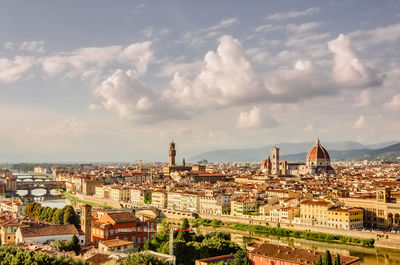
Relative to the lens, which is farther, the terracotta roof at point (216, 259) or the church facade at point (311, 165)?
the church facade at point (311, 165)

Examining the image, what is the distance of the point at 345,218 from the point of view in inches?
1332

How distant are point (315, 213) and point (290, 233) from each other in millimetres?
2670

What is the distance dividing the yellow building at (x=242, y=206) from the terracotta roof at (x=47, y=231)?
20.7 metres

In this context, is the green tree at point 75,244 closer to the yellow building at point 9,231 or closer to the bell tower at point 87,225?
the bell tower at point 87,225

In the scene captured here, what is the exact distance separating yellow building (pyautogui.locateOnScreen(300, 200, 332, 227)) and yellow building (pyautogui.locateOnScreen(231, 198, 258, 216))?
19.4 feet

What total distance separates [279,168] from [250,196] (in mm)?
49366

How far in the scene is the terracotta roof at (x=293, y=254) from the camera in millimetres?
21086

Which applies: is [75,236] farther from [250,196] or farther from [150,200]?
[150,200]

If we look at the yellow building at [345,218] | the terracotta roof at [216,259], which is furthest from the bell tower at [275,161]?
the terracotta roof at [216,259]

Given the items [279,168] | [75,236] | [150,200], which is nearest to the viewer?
[75,236]

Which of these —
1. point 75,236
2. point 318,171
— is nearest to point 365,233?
point 75,236

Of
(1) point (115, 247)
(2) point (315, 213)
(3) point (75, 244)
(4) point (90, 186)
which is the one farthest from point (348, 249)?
(4) point (90, 186)

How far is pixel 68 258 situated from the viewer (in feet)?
53.4

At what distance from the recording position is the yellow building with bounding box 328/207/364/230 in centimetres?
3369
